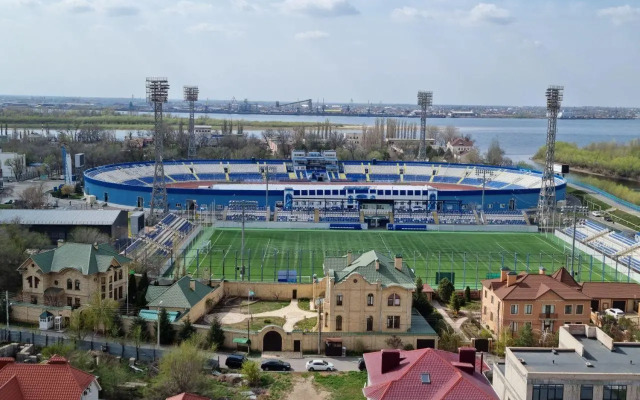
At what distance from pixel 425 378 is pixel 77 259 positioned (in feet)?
71.0

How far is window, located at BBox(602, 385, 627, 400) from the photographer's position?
2039cm

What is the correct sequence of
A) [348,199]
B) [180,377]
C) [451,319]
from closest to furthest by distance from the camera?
[180,377]
[451,319]
[348,199]

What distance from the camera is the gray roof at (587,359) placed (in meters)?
21.0

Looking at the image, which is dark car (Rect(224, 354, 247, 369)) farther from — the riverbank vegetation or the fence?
the riverbank vegetation

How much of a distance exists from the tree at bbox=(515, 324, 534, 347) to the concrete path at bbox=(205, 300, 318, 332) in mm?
10612

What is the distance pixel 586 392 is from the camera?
67.1 feet

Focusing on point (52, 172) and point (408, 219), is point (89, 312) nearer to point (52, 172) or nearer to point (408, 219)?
point (408, 219)

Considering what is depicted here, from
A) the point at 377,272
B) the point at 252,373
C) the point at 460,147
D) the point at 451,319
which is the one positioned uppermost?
the point at 460,147

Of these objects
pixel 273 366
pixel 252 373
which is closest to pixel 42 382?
pixel 252 373

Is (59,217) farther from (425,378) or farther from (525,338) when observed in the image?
(425,378)

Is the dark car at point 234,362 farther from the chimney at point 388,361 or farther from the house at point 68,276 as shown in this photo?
the house at point 68,276

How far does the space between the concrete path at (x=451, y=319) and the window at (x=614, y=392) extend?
1334 cm

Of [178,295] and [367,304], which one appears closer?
[367,304]

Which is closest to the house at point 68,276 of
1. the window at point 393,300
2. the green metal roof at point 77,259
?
the green metal roof at point 77,259
